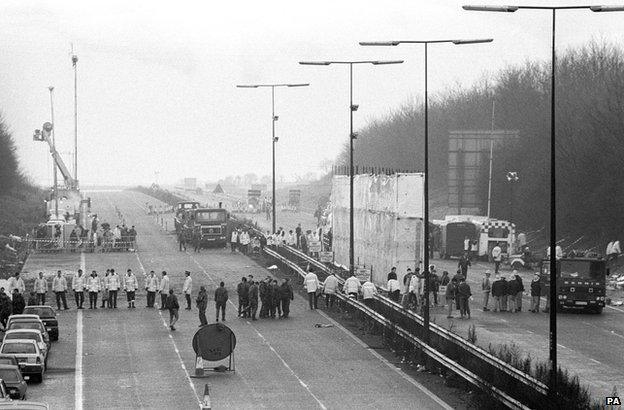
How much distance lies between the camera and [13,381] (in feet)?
92.1

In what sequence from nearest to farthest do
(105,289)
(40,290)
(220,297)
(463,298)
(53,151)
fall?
(220,297), (463,298), (40,290), (105,289), (53,151)

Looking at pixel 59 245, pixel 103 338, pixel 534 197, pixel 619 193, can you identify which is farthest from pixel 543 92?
pixel 103 338

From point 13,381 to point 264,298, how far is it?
1832 cm

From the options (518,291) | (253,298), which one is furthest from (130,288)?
(518,291)

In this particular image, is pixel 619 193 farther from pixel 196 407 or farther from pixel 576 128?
pixel 196 407

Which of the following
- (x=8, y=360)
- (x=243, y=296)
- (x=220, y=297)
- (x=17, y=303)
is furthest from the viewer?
(x=243, y=296)

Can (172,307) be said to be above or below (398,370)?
above

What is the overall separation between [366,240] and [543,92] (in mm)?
58933

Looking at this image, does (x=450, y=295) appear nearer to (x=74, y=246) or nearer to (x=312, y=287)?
(x=312, y=287)

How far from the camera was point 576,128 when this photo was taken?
85625 mm

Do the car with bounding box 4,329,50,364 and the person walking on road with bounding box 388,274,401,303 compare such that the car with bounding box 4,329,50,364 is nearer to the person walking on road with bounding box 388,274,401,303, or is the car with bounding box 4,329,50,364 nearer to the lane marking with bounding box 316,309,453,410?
the lane marking with bounding box 316,309,453,410

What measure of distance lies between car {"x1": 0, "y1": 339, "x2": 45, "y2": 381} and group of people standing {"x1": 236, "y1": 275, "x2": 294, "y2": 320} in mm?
13519

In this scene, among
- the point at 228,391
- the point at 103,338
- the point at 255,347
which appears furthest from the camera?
the point at 103,338

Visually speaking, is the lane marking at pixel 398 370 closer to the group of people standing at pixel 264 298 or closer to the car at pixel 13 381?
the group of people standing at pixel 264 298
